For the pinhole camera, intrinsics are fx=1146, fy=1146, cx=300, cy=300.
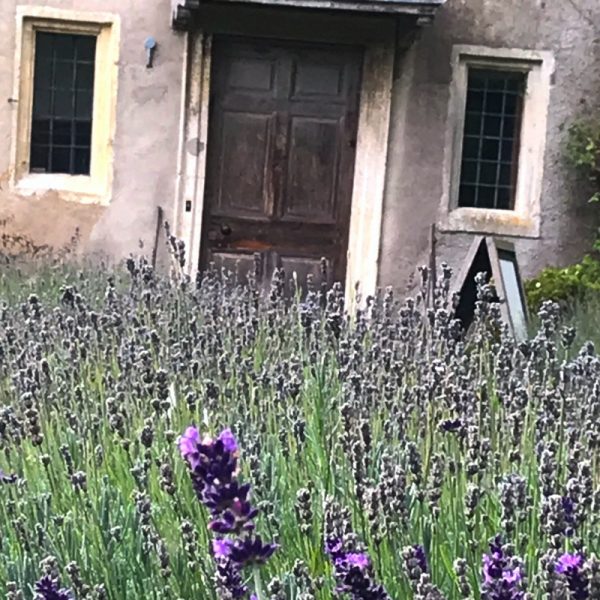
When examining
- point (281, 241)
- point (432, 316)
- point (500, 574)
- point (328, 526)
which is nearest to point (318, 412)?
point (432, 316)

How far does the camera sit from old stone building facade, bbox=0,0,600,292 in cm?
966

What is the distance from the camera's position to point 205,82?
970 cm

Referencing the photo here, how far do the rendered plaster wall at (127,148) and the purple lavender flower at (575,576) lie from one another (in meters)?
8.25

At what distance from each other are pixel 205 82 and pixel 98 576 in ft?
25.5

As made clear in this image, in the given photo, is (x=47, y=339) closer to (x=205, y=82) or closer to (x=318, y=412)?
(x=318, y=412)

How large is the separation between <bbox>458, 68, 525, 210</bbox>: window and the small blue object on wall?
9.10ft

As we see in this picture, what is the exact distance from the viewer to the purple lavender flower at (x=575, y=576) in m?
1.44

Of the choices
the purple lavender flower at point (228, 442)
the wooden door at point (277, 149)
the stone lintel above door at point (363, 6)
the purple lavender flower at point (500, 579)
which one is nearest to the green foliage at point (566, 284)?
the wooden door at point (277, 149)

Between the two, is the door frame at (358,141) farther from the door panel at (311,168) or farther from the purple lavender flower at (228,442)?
the purple lavender flower at (228,442)

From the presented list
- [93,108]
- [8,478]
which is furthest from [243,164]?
[8,478]

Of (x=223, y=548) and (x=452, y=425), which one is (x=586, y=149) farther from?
(x=223, y=548)

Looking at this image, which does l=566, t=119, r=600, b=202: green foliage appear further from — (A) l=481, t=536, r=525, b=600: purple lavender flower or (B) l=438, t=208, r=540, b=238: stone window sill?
(A) l=481, t=536, r=525, b=600: purple lavender flower

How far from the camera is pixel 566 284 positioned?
9.20 meters

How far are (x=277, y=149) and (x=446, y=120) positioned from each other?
4.86 feet
